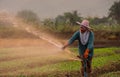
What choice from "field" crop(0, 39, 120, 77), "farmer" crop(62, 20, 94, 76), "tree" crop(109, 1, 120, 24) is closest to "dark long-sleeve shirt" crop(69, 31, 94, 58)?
"farmer" crop(62, 20, 94, 76)

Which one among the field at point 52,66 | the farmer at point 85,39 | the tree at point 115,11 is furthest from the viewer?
the tree at point 115,11

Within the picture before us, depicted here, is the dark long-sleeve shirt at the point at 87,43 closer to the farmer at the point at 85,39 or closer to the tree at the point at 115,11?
the farmer at the point at 85,39

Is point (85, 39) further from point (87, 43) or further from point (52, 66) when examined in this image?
point (52, 66)

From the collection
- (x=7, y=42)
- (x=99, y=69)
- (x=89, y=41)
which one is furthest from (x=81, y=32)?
(x=7, y=42)

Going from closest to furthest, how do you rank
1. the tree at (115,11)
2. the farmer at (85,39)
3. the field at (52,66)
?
the farmer at (85,39)
the field at (52,66)
the tree at (115,11)

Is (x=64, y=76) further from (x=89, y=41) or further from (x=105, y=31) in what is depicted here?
(x=105, y=31)

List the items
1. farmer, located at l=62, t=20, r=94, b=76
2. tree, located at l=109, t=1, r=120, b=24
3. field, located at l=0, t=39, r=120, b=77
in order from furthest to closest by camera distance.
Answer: tree, located at l=109, t=1, r=120, b=24 → field, located at l=0, t=39, r=120, b=77 → farmer, located at l=62, t=20, r=94, b=76

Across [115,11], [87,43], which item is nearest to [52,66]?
[87,43]

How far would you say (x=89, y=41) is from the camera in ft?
35.8

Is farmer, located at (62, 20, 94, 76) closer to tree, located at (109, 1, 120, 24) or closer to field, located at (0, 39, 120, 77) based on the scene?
field, located at (0, 39, 120, 77)

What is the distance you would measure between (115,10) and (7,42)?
117 ft

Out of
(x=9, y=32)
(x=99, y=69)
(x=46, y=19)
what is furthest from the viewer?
(x=46, y=19)

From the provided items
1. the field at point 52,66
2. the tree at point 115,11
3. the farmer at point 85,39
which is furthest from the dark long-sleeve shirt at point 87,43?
the tree at point 115,11

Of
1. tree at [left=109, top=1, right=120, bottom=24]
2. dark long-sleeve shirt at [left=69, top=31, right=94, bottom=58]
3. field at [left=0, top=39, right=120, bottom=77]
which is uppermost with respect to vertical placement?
tree at [left=109, top=1, right=120, bottom=24]
